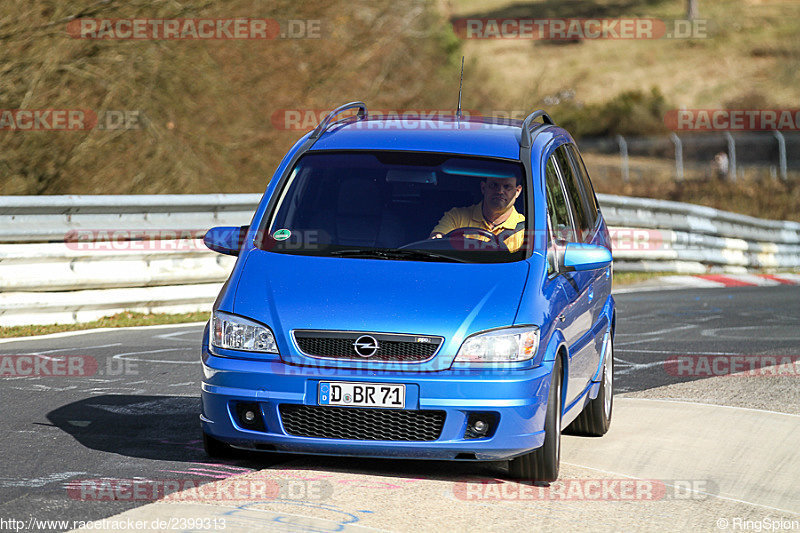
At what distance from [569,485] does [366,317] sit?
4.48 ft

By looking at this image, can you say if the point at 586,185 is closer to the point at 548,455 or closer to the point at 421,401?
the point at 548,455

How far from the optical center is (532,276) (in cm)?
648

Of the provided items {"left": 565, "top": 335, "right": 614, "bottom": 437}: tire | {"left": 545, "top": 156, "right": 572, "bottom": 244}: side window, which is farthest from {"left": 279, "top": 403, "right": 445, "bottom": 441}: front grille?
{"left": 565, "top": 335, "right": 614, "bottom": 437}: tire

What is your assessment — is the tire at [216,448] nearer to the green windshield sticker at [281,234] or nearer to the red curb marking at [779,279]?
the green windshield sticker at [281,234]

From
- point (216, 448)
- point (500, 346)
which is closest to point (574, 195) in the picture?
point (500, 346)

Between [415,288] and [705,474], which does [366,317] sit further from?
[705,474]

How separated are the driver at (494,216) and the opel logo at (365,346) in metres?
1.04

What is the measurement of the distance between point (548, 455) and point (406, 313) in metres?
1.02

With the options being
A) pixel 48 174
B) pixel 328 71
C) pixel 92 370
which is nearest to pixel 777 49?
pixel 328 71

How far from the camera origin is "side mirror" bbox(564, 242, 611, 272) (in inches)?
270

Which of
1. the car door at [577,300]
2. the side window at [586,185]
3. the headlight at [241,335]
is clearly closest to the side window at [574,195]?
the car door at [577,300]

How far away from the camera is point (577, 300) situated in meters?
7.13

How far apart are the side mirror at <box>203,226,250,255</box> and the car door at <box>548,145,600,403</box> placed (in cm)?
181

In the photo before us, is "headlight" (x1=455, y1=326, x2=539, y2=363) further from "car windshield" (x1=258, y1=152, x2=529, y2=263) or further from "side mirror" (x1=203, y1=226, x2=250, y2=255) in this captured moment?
"side mirror" (x1=203, y1=226, x2=250, y2=255)
